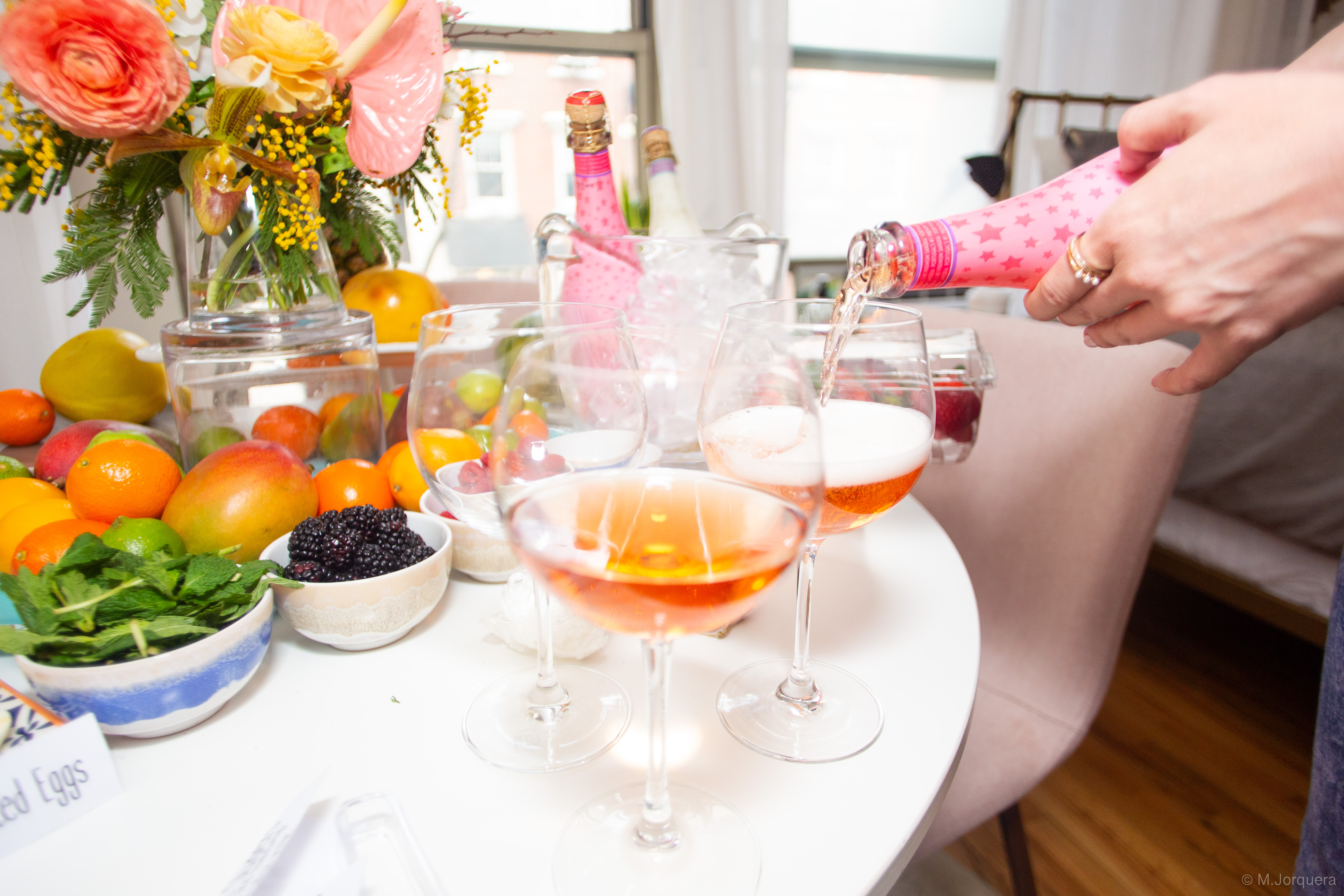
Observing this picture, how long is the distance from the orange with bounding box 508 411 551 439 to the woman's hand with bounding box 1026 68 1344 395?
1.53ft

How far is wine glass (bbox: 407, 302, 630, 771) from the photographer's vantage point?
0.49 meters

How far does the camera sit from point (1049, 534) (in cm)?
103

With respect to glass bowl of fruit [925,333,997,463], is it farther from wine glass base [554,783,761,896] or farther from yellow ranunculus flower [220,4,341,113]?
yellow ranunculus flower [220,4,341,113]

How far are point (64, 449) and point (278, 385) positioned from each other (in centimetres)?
23

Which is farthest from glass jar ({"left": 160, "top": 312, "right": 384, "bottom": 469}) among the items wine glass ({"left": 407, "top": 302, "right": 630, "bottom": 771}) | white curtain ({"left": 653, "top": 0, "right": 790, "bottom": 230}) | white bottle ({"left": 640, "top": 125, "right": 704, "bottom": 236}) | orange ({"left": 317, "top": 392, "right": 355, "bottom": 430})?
white curtain ({"left": 653, "top": 0, "right": 790, "bottom": 230})

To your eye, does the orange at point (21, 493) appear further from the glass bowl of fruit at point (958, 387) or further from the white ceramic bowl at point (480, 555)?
the glass bowl of fruit at point (958, 387)

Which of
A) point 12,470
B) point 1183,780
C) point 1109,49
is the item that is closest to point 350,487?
point 12,470

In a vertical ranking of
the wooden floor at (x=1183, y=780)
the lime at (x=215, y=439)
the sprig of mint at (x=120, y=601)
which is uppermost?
the lime at (x=215, y=439)

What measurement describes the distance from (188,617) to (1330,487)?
214 centimetres

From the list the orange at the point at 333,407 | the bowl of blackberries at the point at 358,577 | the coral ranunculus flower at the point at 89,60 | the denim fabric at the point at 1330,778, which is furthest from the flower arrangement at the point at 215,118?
the denim fabric at the point at 1330,778

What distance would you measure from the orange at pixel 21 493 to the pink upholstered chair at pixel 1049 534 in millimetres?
965

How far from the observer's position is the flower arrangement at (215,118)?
580 millimetres

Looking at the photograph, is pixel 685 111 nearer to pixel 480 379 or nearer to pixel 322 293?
pixel 322 293

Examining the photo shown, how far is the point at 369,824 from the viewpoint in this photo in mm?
412
